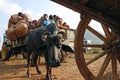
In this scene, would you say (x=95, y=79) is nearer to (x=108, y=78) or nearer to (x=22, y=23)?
(x=108, y=78)

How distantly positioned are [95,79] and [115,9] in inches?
59.8

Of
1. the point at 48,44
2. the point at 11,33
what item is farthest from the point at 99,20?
the point at 11,33

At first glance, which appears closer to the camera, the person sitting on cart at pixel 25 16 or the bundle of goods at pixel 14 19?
the bundle of goods at pixel 14 19

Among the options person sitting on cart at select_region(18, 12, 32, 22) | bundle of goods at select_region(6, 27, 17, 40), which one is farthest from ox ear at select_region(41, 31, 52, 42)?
person sitting on cart at select_region(18, 12, 32, 22)

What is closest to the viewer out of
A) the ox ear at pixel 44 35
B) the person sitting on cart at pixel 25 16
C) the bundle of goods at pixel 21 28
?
the ox ear at pixel 44 35

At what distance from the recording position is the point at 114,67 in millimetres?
6121

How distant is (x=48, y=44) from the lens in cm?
873

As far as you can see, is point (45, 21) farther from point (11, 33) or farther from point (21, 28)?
point (11, 33)

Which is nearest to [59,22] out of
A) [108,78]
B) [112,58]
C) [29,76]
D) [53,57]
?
[29,76]

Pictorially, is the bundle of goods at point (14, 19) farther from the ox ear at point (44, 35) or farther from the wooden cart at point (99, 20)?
the wooden cart at point (99, 20)

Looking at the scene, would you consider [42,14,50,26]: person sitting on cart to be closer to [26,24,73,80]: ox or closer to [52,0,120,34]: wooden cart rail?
[26,24,73,80]: ox

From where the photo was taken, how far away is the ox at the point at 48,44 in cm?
826

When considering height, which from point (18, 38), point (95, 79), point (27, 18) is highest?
point (27, 18)

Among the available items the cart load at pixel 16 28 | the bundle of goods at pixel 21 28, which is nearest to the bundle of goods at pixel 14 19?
the cart load at pixel 16 28
